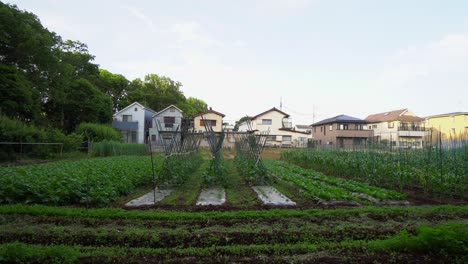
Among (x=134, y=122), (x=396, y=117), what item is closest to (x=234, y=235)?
(x=134, y=122)

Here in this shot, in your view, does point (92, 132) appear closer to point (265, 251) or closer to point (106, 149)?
point (106, 149)

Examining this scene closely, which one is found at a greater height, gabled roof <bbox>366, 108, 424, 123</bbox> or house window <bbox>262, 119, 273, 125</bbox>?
gabled roof <bbox>366, 108, 424, 123</bbox>

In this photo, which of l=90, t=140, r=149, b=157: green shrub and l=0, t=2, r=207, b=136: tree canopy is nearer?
l=0, t=2, r=207, b=136: tree canopy

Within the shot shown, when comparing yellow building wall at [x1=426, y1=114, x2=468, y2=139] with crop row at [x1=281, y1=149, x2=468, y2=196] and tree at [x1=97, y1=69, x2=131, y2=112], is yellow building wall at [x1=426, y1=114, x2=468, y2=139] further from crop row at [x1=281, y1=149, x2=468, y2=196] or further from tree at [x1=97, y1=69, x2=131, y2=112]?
tree at [x1=97, y1=69, x2=131, y2=112]

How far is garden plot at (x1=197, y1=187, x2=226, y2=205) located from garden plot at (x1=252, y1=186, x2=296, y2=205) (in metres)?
1.06

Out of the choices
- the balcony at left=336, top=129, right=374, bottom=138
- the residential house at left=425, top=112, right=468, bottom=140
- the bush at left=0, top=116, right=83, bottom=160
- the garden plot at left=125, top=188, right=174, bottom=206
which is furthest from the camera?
the balcony at left=336, top=129, right=374, bottom=138

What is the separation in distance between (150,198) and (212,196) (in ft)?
5.53

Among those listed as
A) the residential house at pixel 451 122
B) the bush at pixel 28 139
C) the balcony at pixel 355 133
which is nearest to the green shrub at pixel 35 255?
the bush at pixel 28 139

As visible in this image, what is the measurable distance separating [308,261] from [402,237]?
1.50 metres

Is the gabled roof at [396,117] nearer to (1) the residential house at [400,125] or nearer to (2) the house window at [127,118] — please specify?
(1) the residential house at [400,125]

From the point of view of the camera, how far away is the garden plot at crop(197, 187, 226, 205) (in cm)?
796

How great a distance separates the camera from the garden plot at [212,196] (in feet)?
26.1

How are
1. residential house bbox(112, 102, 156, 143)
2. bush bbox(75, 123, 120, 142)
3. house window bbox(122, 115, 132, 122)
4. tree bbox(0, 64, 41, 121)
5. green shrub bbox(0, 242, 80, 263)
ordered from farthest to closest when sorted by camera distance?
1. house window bbox(122, 115, 132, 122)
2. residential house bbox(112, 102, 156, 143)
3. bush bbox(75, 123, 120, 142)
4. tree bbox(0, 64, 41, 121)
5. green shrub bbox(0, 242, 80, 263)

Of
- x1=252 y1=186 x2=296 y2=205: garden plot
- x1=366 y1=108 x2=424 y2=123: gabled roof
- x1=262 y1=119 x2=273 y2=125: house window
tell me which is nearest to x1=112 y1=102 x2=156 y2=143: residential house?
x1=262 y1=119 x2=273 y2=125: house window
